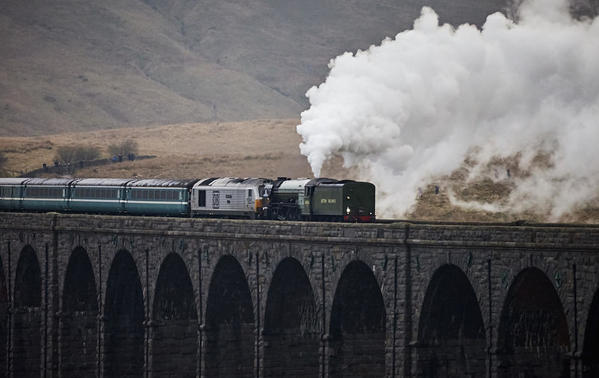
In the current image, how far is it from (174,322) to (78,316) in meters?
8.52

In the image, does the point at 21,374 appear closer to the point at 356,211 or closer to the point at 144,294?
the point at 144,294

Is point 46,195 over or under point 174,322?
over

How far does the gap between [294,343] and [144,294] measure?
34.1 ft

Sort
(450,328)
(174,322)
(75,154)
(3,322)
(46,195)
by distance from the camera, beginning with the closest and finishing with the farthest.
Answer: (450,328) → (174,322) → (3,322) → (46,195) → (75,154)

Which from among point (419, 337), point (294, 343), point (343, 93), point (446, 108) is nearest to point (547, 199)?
point (446, 108)

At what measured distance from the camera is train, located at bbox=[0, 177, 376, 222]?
59781 mm

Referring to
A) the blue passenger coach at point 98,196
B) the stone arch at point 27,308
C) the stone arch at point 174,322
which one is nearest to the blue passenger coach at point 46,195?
the blue passenger coach at point 98,196

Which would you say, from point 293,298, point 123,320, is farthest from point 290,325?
point 123,320

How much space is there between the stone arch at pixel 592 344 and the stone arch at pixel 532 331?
3574mm

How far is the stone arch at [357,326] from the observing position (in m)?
52.1

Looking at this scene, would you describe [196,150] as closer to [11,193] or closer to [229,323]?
[11,193]

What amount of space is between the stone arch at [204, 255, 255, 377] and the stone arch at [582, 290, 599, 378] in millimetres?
21826

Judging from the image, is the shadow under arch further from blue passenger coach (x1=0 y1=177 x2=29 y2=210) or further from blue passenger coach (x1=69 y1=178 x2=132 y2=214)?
blue passenger coach (x1=0 y1=177 x2=29 y2=210)

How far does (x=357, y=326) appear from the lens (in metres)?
52.7
